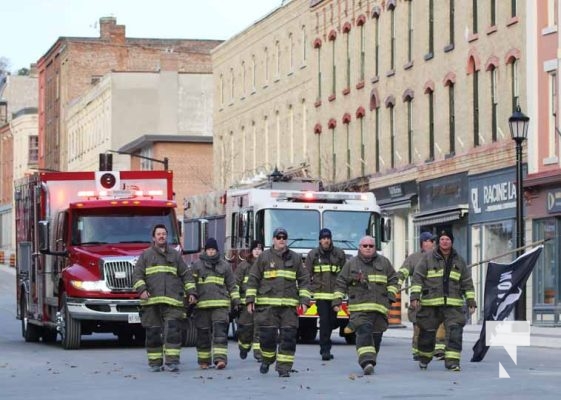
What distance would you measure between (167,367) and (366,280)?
2.93 metres

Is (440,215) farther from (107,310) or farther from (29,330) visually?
(107,310)

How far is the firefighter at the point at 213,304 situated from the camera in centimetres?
2233

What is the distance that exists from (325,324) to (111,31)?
83374 mm

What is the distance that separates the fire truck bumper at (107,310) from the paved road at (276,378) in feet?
2.11

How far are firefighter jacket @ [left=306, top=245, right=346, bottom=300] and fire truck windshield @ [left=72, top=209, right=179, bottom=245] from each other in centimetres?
479

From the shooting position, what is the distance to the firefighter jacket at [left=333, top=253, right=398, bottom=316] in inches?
844

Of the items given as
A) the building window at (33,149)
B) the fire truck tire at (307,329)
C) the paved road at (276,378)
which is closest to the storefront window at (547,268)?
the fire truck tire at (307,329)

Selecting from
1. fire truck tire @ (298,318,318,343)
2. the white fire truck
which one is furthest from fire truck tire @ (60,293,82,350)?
fire truck tire @ (298,318,318,343)

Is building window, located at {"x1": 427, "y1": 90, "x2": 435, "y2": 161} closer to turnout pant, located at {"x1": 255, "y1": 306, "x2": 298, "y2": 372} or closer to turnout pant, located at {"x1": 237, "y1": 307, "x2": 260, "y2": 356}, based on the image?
turnout pant, located at {"x1": 237, "y1": 307, "x2": 260, "y2": 356}

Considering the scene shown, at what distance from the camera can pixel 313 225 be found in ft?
105

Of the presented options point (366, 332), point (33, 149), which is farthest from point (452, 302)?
point (33, 149)

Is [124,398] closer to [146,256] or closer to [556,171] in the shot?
[146,256]

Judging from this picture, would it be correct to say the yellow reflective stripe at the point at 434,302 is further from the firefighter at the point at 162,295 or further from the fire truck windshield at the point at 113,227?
the fire truck windshield at the point at 113,227

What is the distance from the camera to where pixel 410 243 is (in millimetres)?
50562
